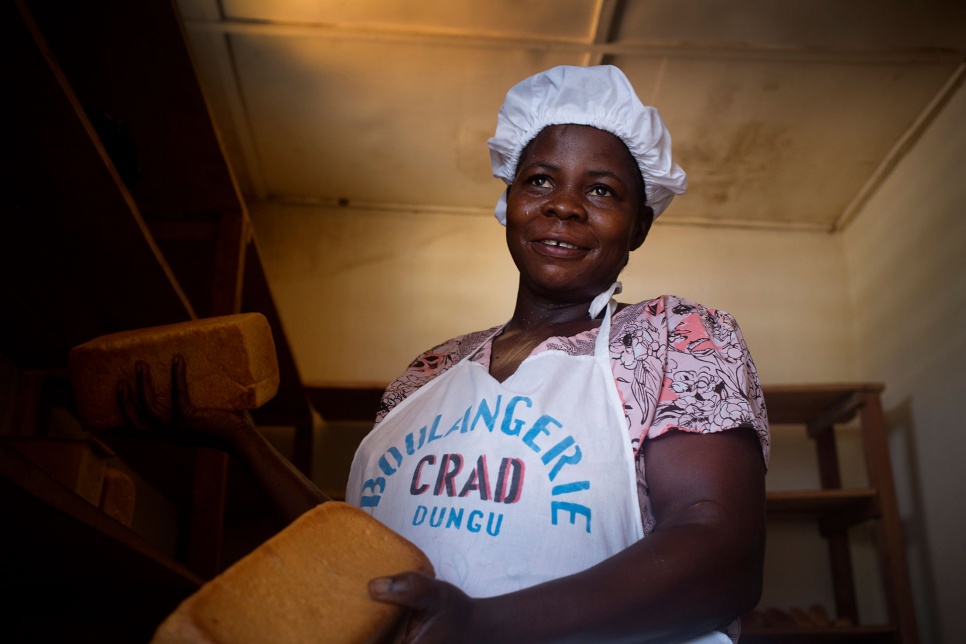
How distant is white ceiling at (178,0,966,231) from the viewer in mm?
2859

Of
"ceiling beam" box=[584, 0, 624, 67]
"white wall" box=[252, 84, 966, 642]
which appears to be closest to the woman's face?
"ceiling beam" box=[584, 0, 624, 67]

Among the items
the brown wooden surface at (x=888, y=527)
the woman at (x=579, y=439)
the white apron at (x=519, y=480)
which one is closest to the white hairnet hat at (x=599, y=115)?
the woman at (x=579, y=439)

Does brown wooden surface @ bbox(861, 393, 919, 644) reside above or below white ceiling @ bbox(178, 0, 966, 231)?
below

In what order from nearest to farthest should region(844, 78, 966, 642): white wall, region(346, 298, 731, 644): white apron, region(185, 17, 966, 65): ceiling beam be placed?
1. region(346, 298, 731, 644): white apron
2. region(185, 17, 966, 65): ceiling beam
3. region(844, 78, 966, 642): white wall

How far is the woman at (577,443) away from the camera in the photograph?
3.00 ft

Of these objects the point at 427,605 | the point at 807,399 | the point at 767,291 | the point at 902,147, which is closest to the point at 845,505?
the point at 807,399

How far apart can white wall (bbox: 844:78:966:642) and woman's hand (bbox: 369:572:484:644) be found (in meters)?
2.68

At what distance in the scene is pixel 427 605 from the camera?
30.4 inches

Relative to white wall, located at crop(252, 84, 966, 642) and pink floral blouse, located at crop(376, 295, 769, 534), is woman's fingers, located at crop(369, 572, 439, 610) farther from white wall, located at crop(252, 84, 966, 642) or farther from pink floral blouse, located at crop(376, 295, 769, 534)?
white wall, located at crop(252, 84, 966, 642)

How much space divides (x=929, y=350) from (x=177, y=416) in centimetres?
286

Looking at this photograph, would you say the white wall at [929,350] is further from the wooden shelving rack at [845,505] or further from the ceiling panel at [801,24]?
the ceiling panel at [801,24]

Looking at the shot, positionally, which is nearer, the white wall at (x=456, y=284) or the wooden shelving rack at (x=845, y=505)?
the wooden shelving rack at (x=845, y=505)

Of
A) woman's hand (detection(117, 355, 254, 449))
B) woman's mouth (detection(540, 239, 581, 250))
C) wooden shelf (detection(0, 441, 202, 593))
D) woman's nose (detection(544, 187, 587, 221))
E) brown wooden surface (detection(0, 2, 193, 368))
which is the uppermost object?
brown wooden surface (detection(0, 2, 193, 368))

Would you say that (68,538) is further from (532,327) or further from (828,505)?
(828,505)
